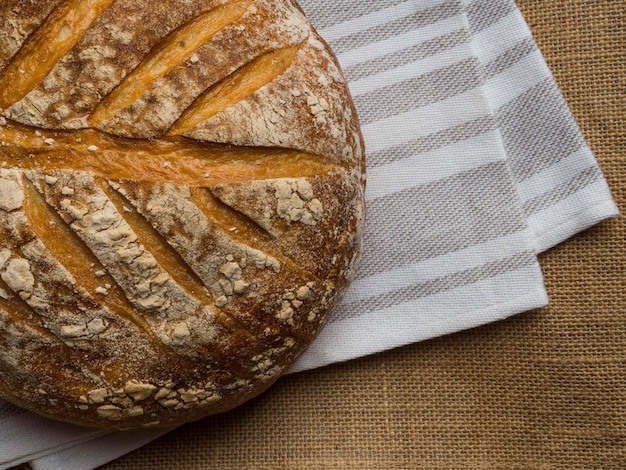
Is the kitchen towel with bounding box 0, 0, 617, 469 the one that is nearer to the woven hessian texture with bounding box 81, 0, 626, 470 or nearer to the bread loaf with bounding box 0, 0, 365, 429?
the woven hessian texture with bounding box 81, 0, 626, 470

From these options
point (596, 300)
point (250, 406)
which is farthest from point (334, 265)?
point (596, 300)

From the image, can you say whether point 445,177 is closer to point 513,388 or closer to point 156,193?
point 513,388

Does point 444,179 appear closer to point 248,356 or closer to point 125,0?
point 248,356

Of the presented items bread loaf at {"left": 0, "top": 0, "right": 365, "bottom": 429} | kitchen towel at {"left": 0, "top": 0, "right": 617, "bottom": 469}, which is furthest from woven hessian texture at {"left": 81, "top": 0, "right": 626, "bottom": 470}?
bread loaf at {"left": 0, "top": 0, "right": 365, "bottom": 429}

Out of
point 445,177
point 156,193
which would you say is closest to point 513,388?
point 445,177

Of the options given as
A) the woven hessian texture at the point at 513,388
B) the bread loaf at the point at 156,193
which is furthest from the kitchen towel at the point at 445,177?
the bread loaf at the point at 156,193

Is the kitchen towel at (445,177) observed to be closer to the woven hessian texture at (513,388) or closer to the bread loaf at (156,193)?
the woven hessian texture at (513,388)
